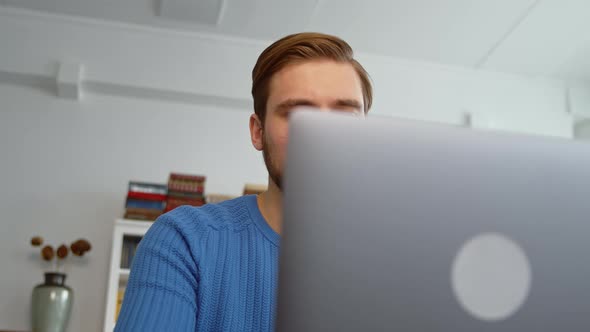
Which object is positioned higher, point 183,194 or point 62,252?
point 183,194

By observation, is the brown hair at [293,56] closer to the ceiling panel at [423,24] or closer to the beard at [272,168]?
the beard at [272,168]

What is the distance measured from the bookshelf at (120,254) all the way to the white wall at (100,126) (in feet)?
0.89

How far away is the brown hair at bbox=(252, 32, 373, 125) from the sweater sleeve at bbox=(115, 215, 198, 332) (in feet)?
1.15

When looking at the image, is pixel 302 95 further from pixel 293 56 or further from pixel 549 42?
pixel 549 42

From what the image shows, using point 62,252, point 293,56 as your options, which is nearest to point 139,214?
point 62,252

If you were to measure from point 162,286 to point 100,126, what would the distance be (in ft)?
11.0

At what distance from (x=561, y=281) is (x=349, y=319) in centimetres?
15

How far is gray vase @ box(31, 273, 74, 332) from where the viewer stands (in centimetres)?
336

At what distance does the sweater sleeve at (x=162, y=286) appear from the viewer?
0.76 m

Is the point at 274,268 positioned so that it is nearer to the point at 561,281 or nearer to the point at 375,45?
the point at 561,281

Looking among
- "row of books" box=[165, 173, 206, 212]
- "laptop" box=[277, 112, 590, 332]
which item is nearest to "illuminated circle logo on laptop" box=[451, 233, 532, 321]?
"laptop" box=[277, 112, 590, 332]

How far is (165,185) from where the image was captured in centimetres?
367

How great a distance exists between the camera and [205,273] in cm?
91

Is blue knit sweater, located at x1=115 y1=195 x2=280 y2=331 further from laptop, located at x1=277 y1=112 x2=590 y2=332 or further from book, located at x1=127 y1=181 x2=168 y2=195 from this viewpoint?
book, located at x1=127 y1=181 x2=168 y2=195
